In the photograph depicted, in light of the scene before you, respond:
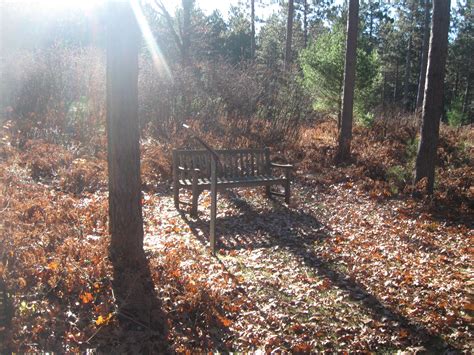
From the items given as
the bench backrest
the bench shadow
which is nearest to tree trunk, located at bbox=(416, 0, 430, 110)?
the bench backrest

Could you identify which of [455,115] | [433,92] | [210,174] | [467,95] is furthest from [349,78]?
[467,95]

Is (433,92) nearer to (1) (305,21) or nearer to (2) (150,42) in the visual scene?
(2) (150,42)

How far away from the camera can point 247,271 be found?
18.1ft

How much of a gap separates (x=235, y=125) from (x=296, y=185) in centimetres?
426

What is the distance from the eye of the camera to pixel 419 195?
870cm

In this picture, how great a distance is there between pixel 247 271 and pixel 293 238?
1.56m

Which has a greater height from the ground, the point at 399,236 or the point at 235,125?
the point at 235,125

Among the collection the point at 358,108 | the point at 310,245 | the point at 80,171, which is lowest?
the point at 310,245

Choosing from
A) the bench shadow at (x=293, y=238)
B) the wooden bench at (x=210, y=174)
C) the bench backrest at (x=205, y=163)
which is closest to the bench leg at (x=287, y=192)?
the wooden bench at (x=210, y=174)

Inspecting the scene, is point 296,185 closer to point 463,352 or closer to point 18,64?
point 463,352

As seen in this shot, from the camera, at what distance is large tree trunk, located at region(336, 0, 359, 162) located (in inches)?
471

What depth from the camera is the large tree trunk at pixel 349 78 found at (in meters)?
12.0

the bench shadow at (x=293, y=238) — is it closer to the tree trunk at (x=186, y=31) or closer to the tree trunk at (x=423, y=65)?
the tree trunk at (x=186, y=31)

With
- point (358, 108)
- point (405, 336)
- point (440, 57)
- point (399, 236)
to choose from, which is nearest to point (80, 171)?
point (399, 236)
